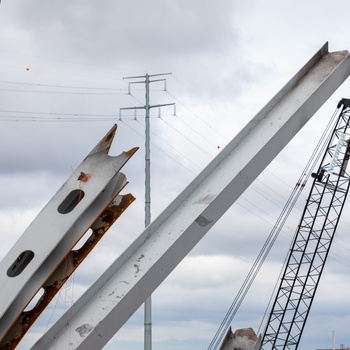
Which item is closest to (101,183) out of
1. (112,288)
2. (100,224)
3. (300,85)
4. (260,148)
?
(100,224)

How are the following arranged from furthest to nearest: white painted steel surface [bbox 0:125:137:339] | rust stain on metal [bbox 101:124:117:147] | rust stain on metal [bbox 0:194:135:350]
Answer: rust stain on metal [bbox 101:124:117:147]
rust stain on metal [bbox 0:194:135:350]
white painted steel surface [bbox 0:125:137:339]

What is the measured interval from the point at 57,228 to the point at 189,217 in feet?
4.43

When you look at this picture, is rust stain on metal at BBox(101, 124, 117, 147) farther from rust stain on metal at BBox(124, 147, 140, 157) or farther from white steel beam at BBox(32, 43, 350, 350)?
white steel beam at BBox(32, 43, 350, 350)

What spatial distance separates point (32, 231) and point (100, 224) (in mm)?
728

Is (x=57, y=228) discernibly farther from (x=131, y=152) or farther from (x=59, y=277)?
(x=131, y=152)

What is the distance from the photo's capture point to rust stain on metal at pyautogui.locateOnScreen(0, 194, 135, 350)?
25.6ft

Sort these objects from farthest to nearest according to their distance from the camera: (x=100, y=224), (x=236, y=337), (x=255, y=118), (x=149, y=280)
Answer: (x=236, y=337) < (x=255, y=118) < (x=100, y=224) < (x=149, y=280)

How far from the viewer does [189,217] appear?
26.5 ft

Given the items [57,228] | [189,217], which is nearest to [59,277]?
[57,228]

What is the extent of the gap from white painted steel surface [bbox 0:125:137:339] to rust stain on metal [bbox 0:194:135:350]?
0.39 feet

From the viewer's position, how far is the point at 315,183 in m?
49.8

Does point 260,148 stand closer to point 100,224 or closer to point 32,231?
point 100,224

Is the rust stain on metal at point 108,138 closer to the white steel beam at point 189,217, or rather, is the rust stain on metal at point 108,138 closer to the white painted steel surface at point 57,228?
the white painted steel surface at point 57,228

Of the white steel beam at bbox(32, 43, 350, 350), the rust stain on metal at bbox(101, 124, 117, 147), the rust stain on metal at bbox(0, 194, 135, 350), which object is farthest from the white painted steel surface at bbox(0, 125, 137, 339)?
the white steel beam at bbox(32, 43, 350, 350)
